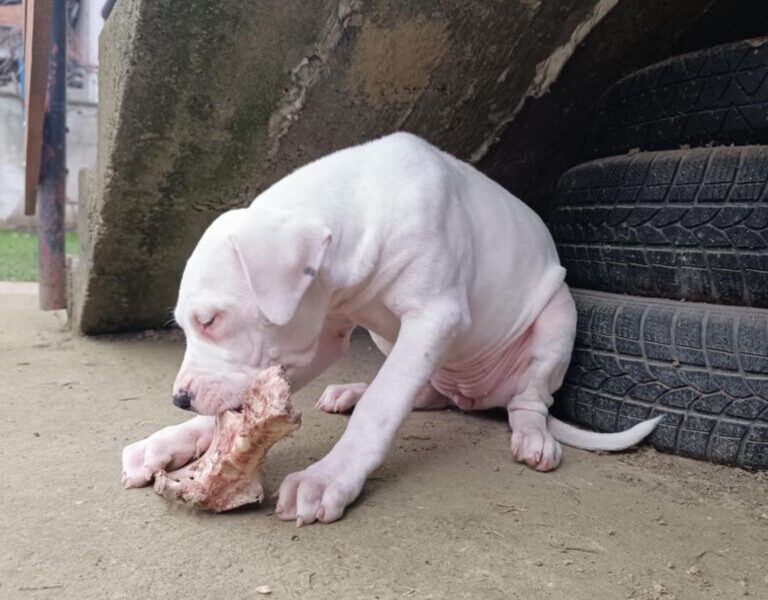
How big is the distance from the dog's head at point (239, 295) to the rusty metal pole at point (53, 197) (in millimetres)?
2223

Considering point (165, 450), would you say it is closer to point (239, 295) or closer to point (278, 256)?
point (239, 295)

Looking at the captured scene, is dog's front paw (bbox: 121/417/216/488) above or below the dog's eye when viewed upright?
below

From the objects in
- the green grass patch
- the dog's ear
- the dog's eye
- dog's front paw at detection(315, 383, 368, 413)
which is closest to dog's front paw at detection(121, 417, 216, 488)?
the dog's eye

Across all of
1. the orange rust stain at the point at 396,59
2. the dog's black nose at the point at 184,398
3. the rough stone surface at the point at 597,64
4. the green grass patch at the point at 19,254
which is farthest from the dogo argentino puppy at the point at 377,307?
the green grass patch at the point at 19,254

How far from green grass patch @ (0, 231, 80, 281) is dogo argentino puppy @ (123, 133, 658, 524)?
258cm

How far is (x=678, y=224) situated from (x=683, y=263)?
0.10 m

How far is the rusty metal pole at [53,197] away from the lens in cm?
349

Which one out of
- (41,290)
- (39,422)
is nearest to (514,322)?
(39,422)

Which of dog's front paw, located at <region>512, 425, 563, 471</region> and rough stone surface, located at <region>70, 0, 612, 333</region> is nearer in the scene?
dog's front paw, located at <region>512, 425, 563, 471</region>

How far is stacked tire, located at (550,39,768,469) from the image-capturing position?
1817mm

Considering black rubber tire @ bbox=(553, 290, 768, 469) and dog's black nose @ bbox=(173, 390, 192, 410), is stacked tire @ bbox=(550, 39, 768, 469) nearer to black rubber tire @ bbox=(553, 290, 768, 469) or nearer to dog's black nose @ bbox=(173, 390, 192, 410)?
black rubber tire @ bbox=(553, 290, 768, 469)

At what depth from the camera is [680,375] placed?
191 cm

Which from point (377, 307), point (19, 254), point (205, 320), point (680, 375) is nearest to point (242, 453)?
point (205, 320)

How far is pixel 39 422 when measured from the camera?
2.03 metres
